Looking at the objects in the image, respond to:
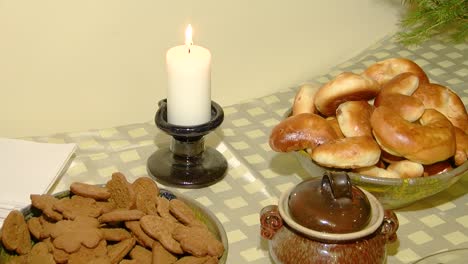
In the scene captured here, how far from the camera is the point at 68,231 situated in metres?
0.82

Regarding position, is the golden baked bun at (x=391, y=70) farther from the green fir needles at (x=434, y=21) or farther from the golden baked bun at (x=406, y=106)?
the green fir needles at (x=434, y=21)

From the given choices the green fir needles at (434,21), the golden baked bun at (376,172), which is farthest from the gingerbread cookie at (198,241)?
the green fir needles at (434,21)

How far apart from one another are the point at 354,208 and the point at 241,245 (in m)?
0.23

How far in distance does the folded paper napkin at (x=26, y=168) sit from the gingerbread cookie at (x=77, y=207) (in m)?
0.12

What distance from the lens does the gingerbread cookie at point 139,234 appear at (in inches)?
32.3

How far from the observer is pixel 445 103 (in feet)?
3.29

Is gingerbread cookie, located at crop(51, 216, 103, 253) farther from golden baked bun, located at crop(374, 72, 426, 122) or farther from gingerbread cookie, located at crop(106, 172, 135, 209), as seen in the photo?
golden baked bun, located at crop(374, 72, 426, 122)

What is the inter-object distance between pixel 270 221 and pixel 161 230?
127mm

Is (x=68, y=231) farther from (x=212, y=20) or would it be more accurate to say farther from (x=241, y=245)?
(x=212, y=20)

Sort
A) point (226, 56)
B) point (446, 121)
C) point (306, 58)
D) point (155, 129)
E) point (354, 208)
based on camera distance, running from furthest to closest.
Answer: point (306, 58)
point (226, 56)
point (155, 129)
point (446, 121)
point (354, 208)

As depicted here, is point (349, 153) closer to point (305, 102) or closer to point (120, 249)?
point (305, 102)

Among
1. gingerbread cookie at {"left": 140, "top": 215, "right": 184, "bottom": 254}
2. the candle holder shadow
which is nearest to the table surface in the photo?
the candle holder shadow

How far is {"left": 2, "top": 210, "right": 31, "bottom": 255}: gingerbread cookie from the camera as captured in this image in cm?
82

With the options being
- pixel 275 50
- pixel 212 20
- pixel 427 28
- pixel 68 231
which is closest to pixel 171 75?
pixel 68 231
